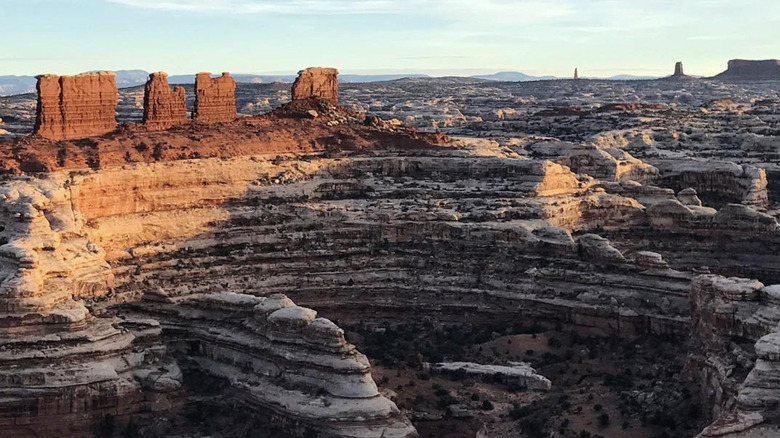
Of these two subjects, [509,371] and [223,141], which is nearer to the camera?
[509,371]

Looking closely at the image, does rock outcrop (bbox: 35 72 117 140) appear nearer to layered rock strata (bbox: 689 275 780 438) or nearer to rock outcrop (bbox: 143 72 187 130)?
rock outcrop (bbox: 143 72 187 130)

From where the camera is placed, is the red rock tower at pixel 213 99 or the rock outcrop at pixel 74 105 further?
the red rock tower at pixel 213 99

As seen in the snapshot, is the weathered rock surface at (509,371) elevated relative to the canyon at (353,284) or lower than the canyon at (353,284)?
lower

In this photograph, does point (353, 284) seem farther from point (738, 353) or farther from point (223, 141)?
point (738, 353)

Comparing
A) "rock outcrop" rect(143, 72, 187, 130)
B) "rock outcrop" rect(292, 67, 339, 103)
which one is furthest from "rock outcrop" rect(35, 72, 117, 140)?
"rock outcrop" rect(292, 67, 339, 103)

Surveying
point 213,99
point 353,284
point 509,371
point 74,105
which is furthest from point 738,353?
point 213,99

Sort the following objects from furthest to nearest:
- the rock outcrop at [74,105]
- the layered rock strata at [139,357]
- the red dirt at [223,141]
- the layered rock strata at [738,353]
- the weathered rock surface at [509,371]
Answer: the rock outcrop at [74,105] → the red dirt at [223,141] → the weathered rock surface at [509,371] → the layered rock strata at [139,357] → the layered rock strata at [738,353]

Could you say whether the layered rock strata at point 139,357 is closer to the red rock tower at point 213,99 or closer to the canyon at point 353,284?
the canyon at point 353,284

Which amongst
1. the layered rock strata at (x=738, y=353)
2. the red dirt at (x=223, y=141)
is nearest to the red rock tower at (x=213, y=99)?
the red dirt at (x=223, y=141)
